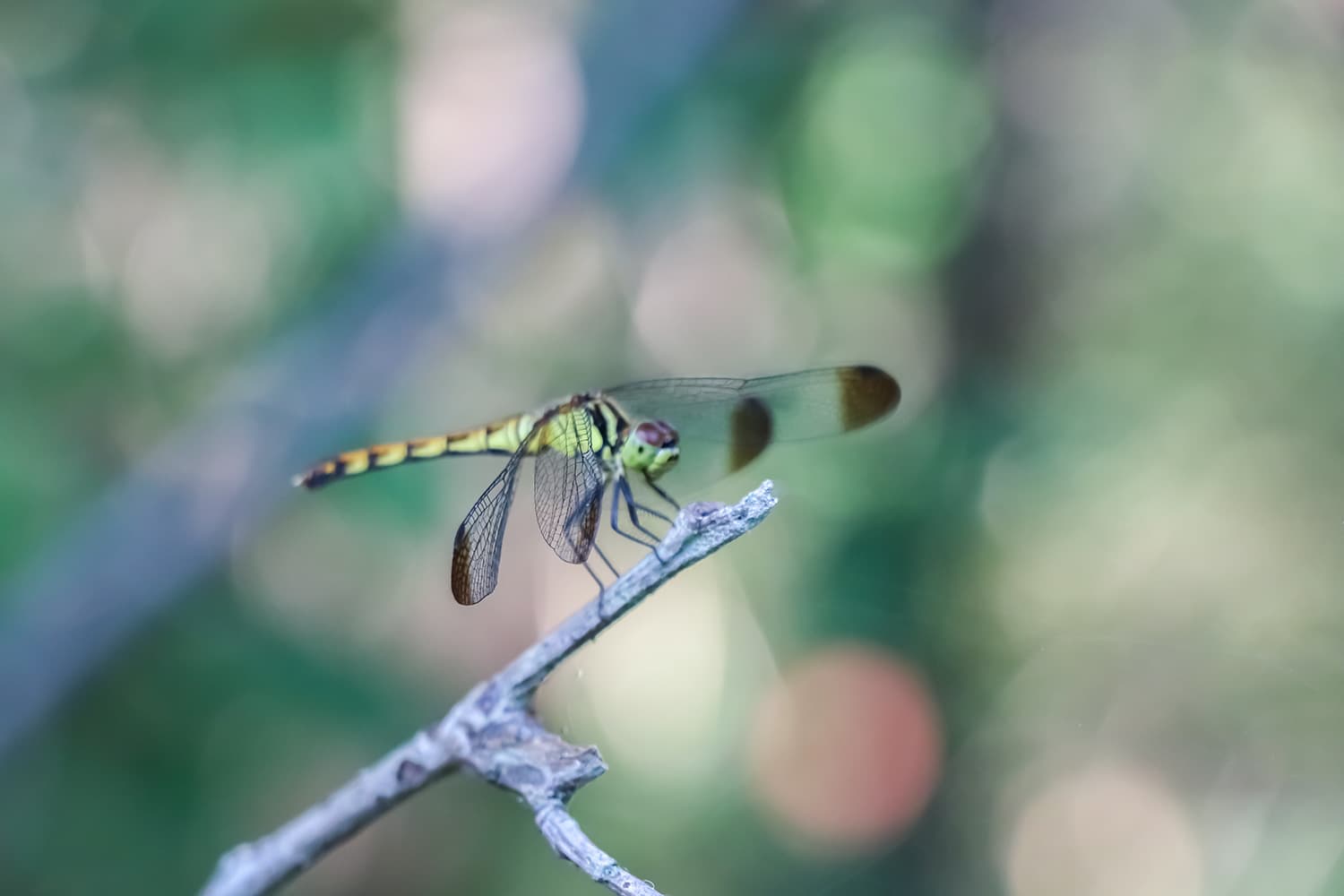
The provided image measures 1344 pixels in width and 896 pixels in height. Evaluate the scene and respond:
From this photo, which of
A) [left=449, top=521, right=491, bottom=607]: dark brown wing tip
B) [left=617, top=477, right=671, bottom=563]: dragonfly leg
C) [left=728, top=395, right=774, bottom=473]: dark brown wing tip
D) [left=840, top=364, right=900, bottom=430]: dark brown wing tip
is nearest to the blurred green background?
[left=728, top=395, right=774, bottom=473]: dark brown wing tip

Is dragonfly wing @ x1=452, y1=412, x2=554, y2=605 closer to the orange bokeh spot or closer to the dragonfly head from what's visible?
the dragonfly head

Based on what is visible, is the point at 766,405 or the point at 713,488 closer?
the point at 766,405

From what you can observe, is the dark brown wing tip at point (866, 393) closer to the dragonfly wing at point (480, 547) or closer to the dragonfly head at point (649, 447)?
the dragonfly head at point (649, 447)

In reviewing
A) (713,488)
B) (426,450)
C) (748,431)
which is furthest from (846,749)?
(426,450)

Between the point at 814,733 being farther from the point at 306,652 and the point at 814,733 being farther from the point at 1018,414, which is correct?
the point at 306,652

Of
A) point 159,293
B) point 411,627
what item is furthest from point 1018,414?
point 159,293

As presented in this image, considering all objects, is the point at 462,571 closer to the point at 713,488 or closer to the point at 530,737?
the point at 530,737

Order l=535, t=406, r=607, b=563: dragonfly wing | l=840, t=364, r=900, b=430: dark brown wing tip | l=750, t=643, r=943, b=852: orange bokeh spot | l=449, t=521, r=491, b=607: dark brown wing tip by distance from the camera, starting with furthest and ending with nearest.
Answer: l=750, t=643, r=943, b=852: orange bokeh spot, l=840, t=364, r=900, b=430: dark brown wing tip, l=535, t=406, r=607, b=563: dragonfly wing, l=449, t=521, r=491, b=607: dark brown wing tip
